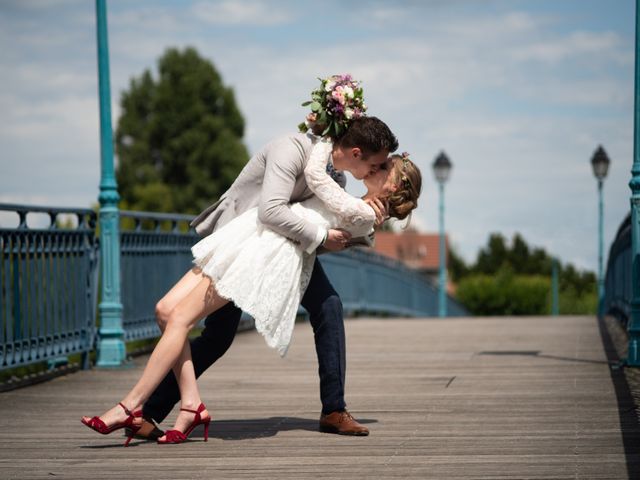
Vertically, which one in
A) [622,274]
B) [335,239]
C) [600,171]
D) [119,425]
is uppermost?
[600,171]

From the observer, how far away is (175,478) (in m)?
5.52

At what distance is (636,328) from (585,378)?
3.58ft

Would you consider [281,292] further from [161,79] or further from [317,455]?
[161,79]

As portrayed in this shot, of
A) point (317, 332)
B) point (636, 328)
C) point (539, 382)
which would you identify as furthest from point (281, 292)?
point (636, 328)

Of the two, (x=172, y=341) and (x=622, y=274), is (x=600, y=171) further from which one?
(x=172, y=341)

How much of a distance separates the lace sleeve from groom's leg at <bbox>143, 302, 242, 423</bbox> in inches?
31.2

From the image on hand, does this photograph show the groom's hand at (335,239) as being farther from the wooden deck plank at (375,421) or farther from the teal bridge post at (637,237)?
the teal bridge post at (637,237)

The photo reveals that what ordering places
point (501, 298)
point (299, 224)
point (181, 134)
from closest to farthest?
point (299, 224) < point (501, 298) < point (181, 134)

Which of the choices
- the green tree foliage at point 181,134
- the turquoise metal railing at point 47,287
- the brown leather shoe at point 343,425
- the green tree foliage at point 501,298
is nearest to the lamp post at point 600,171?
the turquoise metal railing at point 47,287

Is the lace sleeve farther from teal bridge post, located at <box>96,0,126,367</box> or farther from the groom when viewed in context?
teal bridge post, located at <box>96,0,126,367</box>

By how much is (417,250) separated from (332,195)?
10735cm

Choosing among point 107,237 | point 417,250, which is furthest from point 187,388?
point 417,250

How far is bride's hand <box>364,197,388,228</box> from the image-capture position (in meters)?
6.50

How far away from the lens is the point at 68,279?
1076 centimetres
